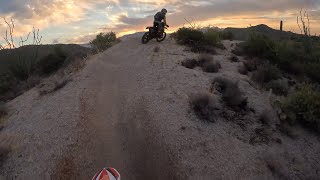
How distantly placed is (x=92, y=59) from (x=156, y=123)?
9.55m

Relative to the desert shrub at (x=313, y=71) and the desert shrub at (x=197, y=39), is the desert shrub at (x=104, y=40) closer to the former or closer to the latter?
the desert shrub at (x=197, y=39)

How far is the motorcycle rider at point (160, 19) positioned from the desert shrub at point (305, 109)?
11.6m

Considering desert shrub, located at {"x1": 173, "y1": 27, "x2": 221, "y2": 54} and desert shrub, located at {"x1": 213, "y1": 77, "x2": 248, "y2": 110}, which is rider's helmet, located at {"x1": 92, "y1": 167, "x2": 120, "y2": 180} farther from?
desert shrub, located at {"x1": 173, "y1": 27, "x2": 221, "y2": 54}

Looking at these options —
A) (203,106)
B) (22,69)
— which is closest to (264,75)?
(203,106)

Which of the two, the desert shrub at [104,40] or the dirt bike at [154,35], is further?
the desert shrub at [104,40]

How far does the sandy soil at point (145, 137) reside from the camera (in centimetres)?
1129

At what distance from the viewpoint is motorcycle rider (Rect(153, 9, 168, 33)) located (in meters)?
24.4

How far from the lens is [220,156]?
38.4 ft

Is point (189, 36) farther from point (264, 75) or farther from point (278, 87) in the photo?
point (278, 87)

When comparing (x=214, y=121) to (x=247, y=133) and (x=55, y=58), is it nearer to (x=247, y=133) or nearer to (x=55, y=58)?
(x=247, y=133)

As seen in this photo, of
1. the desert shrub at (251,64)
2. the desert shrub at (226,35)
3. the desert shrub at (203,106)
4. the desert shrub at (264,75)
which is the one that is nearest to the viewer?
the desert shrub at (203,106)

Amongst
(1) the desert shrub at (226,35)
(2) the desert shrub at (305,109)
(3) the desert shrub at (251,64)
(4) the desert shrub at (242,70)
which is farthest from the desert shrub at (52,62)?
(2) the desert shrub at (305,109)

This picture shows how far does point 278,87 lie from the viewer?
17.2 metres

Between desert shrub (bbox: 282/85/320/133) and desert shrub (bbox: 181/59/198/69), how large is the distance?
5.30 metres
